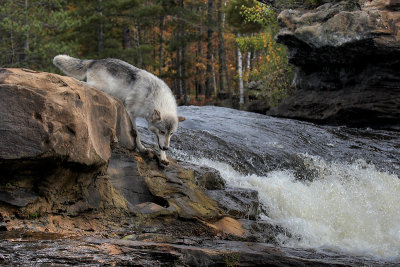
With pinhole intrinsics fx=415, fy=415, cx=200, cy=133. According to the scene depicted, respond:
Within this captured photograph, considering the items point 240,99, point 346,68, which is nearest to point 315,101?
point 346,68

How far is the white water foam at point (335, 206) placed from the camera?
6125 millimetres

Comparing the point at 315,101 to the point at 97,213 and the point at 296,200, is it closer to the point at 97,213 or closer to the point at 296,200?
the point at 296,200

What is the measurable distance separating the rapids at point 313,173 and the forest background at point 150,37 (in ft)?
25.1

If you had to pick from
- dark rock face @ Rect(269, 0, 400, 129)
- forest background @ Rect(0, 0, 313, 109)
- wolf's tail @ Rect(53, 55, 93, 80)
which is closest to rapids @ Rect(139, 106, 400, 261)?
dark rock face @ Rect(269, 0, 400, 129)

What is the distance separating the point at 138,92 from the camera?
6.41 meters

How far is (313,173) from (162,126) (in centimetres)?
474

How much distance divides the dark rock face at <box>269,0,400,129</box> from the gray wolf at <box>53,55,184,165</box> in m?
10.0

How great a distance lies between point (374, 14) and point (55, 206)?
13020 millimetres

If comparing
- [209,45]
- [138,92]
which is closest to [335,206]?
[138,92]

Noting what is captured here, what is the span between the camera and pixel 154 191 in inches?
231

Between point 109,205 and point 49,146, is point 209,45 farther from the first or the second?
point 49,146

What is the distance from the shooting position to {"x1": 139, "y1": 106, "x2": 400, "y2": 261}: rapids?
6359 mm

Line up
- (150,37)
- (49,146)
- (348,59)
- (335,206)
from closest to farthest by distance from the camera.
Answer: (49,146) < (335,206) < (348,59) < (150,37)

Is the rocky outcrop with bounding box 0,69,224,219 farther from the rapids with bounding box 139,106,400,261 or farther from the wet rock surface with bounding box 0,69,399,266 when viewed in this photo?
the rapids with bounding box 139,106,400,261
